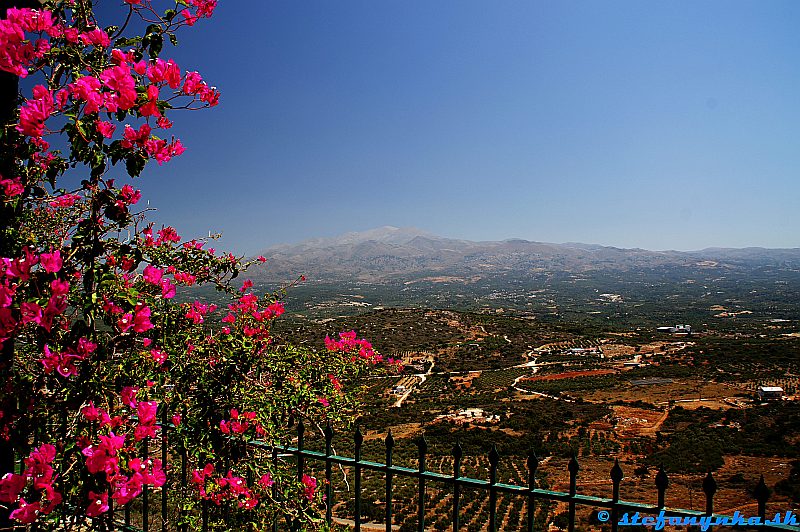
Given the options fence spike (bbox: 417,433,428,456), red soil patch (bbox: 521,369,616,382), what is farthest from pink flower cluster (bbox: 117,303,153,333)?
red soil patch (bbox: 521,369,616,382)

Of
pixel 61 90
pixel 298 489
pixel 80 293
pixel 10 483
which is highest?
pixel 61 90

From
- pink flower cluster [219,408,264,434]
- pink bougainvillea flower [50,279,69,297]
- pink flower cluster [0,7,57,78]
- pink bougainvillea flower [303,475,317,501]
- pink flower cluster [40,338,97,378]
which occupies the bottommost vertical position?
pink bougainvillea flower [303,475,317,501]

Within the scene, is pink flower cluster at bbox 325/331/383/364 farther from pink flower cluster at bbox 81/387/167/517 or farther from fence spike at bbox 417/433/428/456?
pink flower cluster at bbox 81/387/167/517

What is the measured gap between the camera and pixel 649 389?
36219 millimetres

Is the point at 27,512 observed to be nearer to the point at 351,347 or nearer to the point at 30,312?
the point at 30,312

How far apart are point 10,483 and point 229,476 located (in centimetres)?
134

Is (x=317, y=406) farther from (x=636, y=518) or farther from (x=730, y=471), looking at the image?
(x=730, y=471)

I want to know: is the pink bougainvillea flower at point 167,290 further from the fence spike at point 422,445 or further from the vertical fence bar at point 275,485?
the fence spike at point 422,445

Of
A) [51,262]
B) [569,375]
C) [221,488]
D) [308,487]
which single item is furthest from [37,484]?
[569,375]

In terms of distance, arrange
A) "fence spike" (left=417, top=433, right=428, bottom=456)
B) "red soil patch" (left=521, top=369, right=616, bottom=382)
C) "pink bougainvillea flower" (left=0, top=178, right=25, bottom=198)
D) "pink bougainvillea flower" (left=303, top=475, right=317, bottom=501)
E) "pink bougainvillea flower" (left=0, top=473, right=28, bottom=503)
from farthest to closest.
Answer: "red soil patch" (left=521, top=369, right=616, bottom=382)
"pink bougainvillea flower" (left=303, top=475, right=317, bottom=501)
"fence spike" (left=417, top=433, right=428, bottom=456)
"pink bougainvillea flower" (left=0, top=178, right=25, bottom=198)
"pink bougainvillea flower" (left=0, top=473, right=28, bottom=503)

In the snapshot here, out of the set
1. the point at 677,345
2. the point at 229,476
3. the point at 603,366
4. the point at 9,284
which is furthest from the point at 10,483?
the point at 677,345

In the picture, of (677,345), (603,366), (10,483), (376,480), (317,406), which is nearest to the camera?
(10,483)

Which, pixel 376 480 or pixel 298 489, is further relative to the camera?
pixel 376 480

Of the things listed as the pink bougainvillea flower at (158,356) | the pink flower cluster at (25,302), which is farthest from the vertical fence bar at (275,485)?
the pink flower cluster at (25,302)
